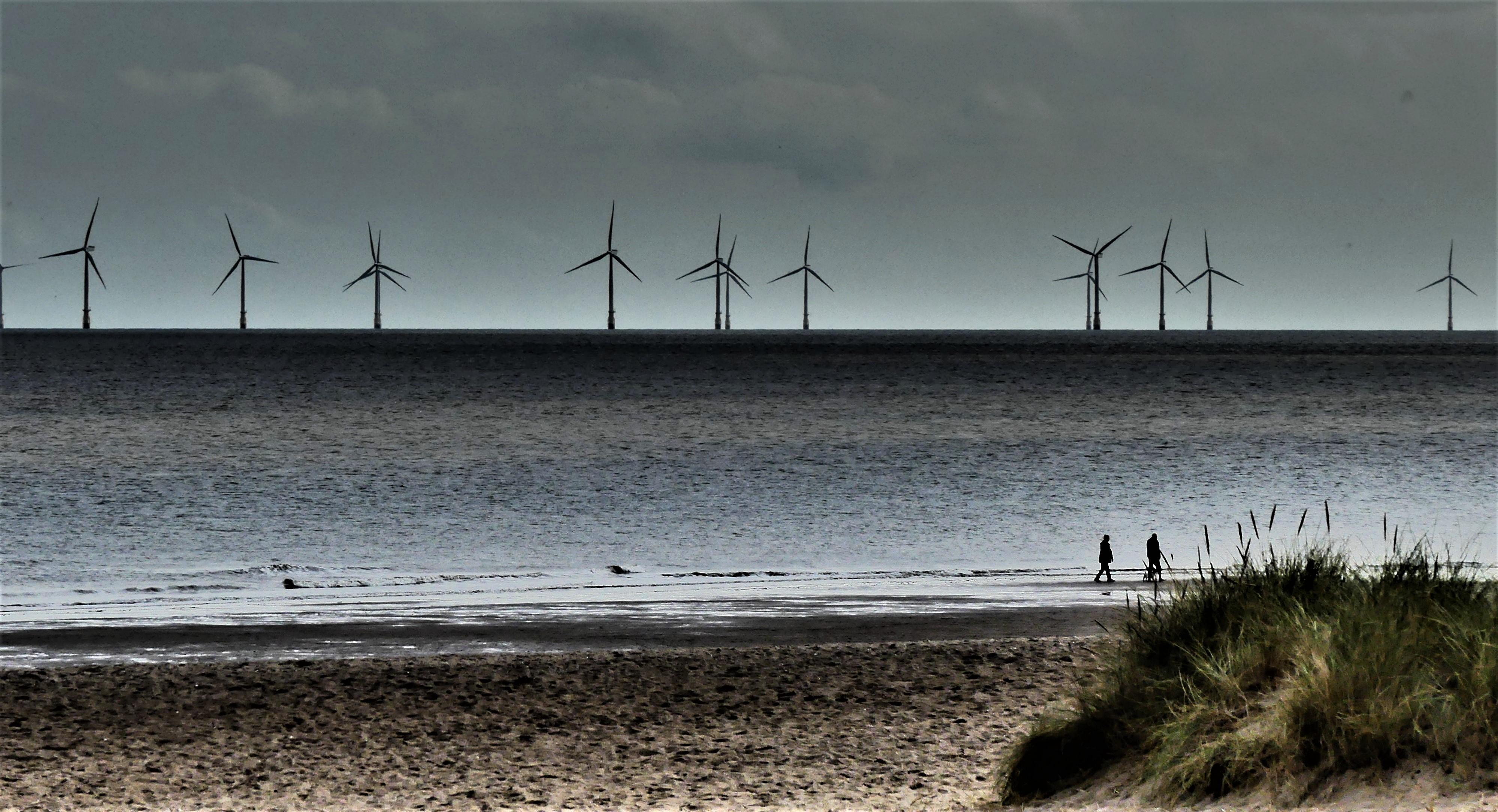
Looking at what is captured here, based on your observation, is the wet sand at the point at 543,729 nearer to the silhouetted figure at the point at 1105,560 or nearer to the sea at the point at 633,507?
the sea at the point at 633,507

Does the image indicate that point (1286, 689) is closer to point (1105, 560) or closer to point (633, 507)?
point (1105, 560)

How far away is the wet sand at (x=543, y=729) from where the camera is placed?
1179 cm

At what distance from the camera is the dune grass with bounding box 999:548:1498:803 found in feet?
30.1

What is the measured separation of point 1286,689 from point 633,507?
114ft

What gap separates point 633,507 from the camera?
43.9 metres

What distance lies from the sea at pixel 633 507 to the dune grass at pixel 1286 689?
1.35 metres

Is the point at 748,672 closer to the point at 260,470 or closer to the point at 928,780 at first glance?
the point at 928,780

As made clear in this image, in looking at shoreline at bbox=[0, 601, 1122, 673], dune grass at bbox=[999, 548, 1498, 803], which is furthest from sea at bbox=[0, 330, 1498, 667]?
dune grass at bbox=[999, 548, 1498, 803]

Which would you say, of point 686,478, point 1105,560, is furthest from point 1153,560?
point 686,478

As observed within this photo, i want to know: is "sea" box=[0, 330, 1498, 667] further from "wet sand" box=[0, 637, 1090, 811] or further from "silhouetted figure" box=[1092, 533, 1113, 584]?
"wet sand" box=[0, 637, 1090, 811]

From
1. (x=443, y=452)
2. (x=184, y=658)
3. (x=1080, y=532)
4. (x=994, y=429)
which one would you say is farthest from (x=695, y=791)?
(x=994, y=429)

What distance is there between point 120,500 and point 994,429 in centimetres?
4521

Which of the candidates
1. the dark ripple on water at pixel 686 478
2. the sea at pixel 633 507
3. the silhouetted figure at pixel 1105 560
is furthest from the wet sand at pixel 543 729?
the dark ripple on water at pixel 686 478

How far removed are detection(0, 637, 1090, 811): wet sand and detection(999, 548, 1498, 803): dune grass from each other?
120 cm
